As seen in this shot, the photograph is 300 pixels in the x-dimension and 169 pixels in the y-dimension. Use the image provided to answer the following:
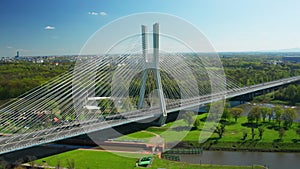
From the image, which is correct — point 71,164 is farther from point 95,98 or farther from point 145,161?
point 95,98

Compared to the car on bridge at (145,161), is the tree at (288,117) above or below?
above

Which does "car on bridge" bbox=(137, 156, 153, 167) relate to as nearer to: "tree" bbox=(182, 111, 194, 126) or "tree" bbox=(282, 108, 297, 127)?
"tree" bbox=(182, 111, 194, 126)

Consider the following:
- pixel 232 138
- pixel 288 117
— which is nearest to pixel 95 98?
pixel 232 138

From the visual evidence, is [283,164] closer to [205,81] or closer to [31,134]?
[31,134]

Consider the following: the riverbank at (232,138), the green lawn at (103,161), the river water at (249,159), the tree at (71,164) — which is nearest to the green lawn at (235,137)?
the riverbank at (232,138)

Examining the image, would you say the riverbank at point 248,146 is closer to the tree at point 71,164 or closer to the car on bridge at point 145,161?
the car on bridge at point 145,161

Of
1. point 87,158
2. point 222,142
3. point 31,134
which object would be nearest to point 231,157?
point 222,142
